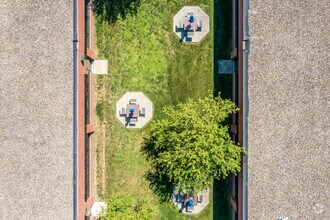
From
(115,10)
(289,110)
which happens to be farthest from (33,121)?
(289,110)

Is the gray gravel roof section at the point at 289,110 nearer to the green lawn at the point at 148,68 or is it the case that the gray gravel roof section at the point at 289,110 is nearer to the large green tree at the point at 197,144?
the large green tree at the point at 197,144

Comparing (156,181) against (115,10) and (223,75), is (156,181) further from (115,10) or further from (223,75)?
(115,10)

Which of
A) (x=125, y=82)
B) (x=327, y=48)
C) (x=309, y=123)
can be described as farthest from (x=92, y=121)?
(x=327, y=48)

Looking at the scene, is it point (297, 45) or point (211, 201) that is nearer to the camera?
point (297, 45)

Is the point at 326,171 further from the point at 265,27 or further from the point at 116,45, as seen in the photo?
the point at 116,45

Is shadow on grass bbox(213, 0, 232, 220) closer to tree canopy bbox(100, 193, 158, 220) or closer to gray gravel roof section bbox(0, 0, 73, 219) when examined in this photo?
tree canopy bbox(100, 193, 158, 220)

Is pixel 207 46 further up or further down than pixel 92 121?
further up

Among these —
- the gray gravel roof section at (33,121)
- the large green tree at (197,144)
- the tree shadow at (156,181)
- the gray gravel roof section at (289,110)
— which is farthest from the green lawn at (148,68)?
the gray gravel roof section at (289,110)
